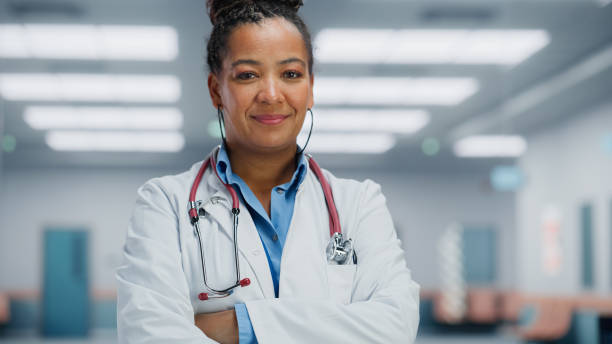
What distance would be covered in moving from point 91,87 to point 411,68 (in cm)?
343

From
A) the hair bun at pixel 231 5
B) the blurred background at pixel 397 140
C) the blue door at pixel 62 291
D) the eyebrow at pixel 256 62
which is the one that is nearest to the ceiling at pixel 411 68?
the blurred background at pixel 397 140

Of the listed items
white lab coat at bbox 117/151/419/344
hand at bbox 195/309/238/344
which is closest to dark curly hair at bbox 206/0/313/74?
white lab coat at bbox 117/151/419/344

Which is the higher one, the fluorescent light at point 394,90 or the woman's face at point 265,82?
the fluorescent light at point 394,90

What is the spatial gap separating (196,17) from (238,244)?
15.0 ft

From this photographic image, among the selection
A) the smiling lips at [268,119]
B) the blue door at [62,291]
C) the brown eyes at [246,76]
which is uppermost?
the brown eyes at [246,76]

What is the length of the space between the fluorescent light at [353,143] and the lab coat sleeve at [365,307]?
324 inches

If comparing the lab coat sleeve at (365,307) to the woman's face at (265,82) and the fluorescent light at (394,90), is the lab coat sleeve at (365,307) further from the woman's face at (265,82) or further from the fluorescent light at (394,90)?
the fluorescent light at (394,90)

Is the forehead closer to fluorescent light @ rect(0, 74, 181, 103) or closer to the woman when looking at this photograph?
the woman

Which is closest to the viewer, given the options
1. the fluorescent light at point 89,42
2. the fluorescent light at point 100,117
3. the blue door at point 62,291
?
the fluorescent light at point 89,42

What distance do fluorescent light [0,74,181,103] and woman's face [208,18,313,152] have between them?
6088mm

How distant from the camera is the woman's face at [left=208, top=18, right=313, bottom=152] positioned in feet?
4.01

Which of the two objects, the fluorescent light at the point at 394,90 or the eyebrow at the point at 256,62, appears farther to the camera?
the fluorescent light at the point at 394,90

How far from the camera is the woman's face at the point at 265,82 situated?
1222 mm

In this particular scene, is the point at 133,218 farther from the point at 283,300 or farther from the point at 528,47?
the point at 528,47
